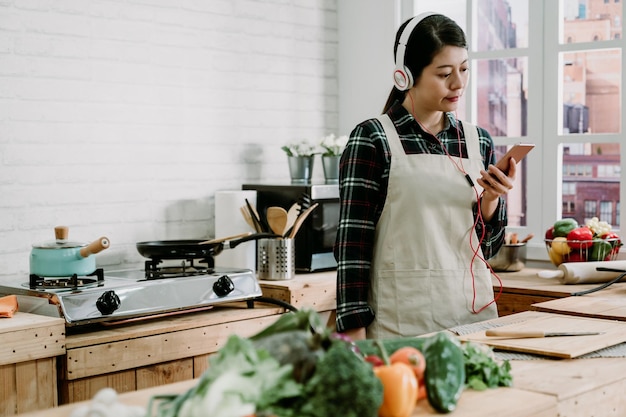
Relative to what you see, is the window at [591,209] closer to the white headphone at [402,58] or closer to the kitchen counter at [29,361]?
the white headphone at [402,58]

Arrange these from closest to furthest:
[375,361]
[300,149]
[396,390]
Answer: [396,390]
[375,361]
[300,149]

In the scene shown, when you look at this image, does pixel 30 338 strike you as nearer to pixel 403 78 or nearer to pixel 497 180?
pixel 403 78

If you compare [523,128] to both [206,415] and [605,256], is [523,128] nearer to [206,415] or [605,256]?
[605,256]

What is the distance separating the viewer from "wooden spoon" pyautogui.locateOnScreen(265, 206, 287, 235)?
4.15 meters

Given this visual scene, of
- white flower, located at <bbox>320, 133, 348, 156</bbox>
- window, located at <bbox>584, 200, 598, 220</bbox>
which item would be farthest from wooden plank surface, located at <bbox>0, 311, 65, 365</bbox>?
window, located at <bbox>584, 200, 598, 220</bbox>

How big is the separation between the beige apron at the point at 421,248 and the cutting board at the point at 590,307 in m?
0.31

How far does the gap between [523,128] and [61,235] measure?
3.09m

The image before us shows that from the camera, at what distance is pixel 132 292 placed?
343cm

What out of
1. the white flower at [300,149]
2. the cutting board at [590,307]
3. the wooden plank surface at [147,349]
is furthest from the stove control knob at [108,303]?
the white flower at [300,149]

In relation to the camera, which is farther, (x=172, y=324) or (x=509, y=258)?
(x=509, y=258)

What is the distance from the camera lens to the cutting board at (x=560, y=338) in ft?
7.36

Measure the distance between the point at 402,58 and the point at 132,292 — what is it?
55.9 inches

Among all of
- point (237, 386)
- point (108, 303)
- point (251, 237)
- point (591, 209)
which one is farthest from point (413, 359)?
point (591, 209)

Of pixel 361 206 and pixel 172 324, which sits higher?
pixel 361 206
